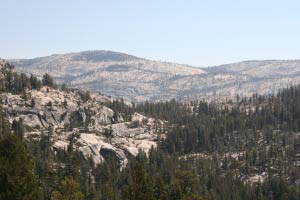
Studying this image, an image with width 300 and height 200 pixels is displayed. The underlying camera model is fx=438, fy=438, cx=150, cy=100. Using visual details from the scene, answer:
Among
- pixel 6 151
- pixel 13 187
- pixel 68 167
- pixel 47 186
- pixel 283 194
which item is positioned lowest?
pixel 283 194

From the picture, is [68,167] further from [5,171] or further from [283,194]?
[283,194]

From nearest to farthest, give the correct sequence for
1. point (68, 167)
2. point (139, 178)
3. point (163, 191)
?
point (139, 178), point (163, 191), point (68, 167)

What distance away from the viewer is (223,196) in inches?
7712

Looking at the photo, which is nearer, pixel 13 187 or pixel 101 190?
pixel 13 187

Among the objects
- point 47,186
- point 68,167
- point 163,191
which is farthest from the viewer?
point 47,186

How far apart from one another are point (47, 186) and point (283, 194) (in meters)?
108

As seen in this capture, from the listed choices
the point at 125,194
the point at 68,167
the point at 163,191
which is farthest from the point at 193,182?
the point at 125,194

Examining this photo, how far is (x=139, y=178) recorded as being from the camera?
91.2 meters

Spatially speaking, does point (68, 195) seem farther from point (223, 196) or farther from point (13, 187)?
point (223, 196)

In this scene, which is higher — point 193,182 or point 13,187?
point 13,187

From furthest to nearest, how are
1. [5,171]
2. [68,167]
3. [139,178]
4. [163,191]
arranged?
[68,167]
[163,191]
[139,178]
[5,171]

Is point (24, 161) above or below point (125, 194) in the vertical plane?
above

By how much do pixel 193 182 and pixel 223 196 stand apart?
6334 cm

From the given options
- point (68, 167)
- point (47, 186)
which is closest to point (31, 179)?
point (68, 167)
